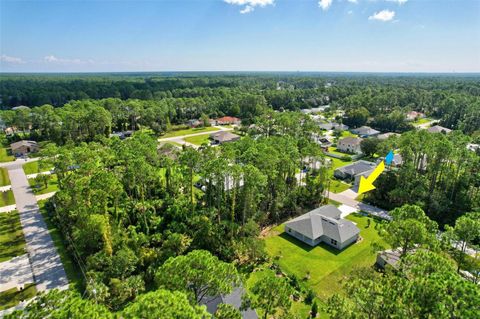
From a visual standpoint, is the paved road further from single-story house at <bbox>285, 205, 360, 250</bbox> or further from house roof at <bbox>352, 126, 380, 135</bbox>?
house roof at <bbox>352, 126, 380, 135</bbox>

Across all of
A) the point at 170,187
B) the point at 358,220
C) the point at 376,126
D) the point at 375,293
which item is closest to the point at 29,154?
the point at 170,187

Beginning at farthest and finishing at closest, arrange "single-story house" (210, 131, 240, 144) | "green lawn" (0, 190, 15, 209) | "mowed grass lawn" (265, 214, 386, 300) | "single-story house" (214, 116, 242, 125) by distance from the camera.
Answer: "single-story house" (214, 116, 242, 125) → "single-story house" (210, 131, 240, 144) → "green lawn" (0, 190, 15, 209) → "mowed grass lawn" (265, 214, 386, 300)

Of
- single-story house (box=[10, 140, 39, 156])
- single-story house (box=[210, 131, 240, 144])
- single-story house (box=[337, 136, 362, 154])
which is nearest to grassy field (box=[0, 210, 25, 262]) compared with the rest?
single-story house (box=[10, 140, 39, 156])

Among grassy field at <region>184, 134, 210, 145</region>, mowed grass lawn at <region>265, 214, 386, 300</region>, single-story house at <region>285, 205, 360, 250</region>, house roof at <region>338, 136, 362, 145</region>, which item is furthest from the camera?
grassy field at <region>184, 134, 210, 145</region>

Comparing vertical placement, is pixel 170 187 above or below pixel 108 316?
below

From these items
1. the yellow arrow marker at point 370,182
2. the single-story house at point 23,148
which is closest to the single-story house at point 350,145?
the yellow arrow marker at point 370,182

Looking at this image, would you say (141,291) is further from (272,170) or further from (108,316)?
(272,170)

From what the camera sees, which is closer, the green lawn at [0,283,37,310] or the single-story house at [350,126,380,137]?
the green lawn at [0,283,37,310]
